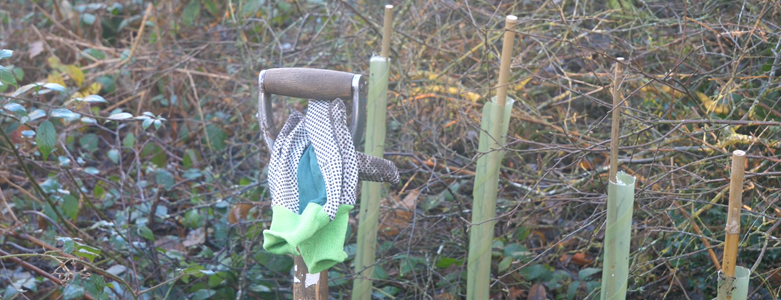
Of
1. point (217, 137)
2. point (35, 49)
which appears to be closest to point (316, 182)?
point (217, 137)

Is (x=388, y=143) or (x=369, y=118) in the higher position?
(x=369, y=118)

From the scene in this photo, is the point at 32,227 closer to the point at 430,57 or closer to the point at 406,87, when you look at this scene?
the point at 406,87

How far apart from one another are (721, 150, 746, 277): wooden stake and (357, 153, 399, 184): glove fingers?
0.66 meters

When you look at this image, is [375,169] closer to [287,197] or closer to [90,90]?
[287,197]

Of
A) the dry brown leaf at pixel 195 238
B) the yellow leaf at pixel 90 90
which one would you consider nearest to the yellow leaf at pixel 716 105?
the dry brown leaf at pixel 195 238

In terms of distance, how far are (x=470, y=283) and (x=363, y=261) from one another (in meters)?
0.31

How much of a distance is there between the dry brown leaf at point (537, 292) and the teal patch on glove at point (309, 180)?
3.48 feet

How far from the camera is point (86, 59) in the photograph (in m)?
3.64

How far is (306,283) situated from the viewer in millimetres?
1438

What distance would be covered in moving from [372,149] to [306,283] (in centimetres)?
51

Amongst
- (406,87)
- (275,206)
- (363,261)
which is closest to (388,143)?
(406,87)

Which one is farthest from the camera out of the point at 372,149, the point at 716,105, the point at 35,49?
the point at 35,49

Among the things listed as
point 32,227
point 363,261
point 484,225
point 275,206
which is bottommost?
point 32,227

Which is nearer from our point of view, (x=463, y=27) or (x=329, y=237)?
(x=329, y=237)
